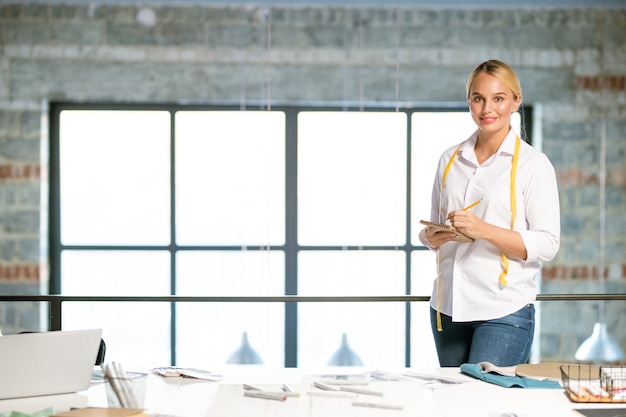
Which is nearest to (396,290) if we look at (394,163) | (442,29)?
(394,163)

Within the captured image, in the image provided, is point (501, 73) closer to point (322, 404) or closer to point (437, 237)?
point (437, 237)

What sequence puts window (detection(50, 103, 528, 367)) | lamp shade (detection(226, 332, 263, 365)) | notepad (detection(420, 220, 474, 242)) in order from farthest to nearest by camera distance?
window (detection(50, 103, 528, 367)) < lamp shade (detection(226, 332, 263, 365)) < notepad (detection(420, 220, 474, 242))

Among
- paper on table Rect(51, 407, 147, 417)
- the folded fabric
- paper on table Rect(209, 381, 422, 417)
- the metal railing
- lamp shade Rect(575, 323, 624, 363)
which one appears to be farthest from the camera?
lamp shade Rect(575, 323, 624, 363)

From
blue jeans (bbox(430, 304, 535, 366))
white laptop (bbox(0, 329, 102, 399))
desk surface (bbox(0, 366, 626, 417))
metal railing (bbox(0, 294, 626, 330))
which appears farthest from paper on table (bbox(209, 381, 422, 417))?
metal railing (bbox(0, 294, 626, 330))

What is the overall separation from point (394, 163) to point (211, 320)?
151cm

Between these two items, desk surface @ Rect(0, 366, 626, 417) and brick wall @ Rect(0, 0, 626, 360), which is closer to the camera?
desk surface @ Rect(0, 366, 626, 417)

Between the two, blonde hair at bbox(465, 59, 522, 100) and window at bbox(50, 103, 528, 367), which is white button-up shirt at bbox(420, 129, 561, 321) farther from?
window at bbox(50, 103, 528, 367)

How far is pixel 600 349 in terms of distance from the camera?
4.88 metres

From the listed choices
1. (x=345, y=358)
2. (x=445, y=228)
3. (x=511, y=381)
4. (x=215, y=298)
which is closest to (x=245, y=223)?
(x=345, y=358)

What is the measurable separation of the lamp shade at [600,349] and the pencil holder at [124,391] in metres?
3.93

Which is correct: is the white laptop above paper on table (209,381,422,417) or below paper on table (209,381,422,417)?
above

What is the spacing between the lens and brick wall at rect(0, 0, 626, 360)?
195 inches

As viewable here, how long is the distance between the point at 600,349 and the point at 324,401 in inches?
143

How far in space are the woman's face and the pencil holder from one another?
3.90 feet
